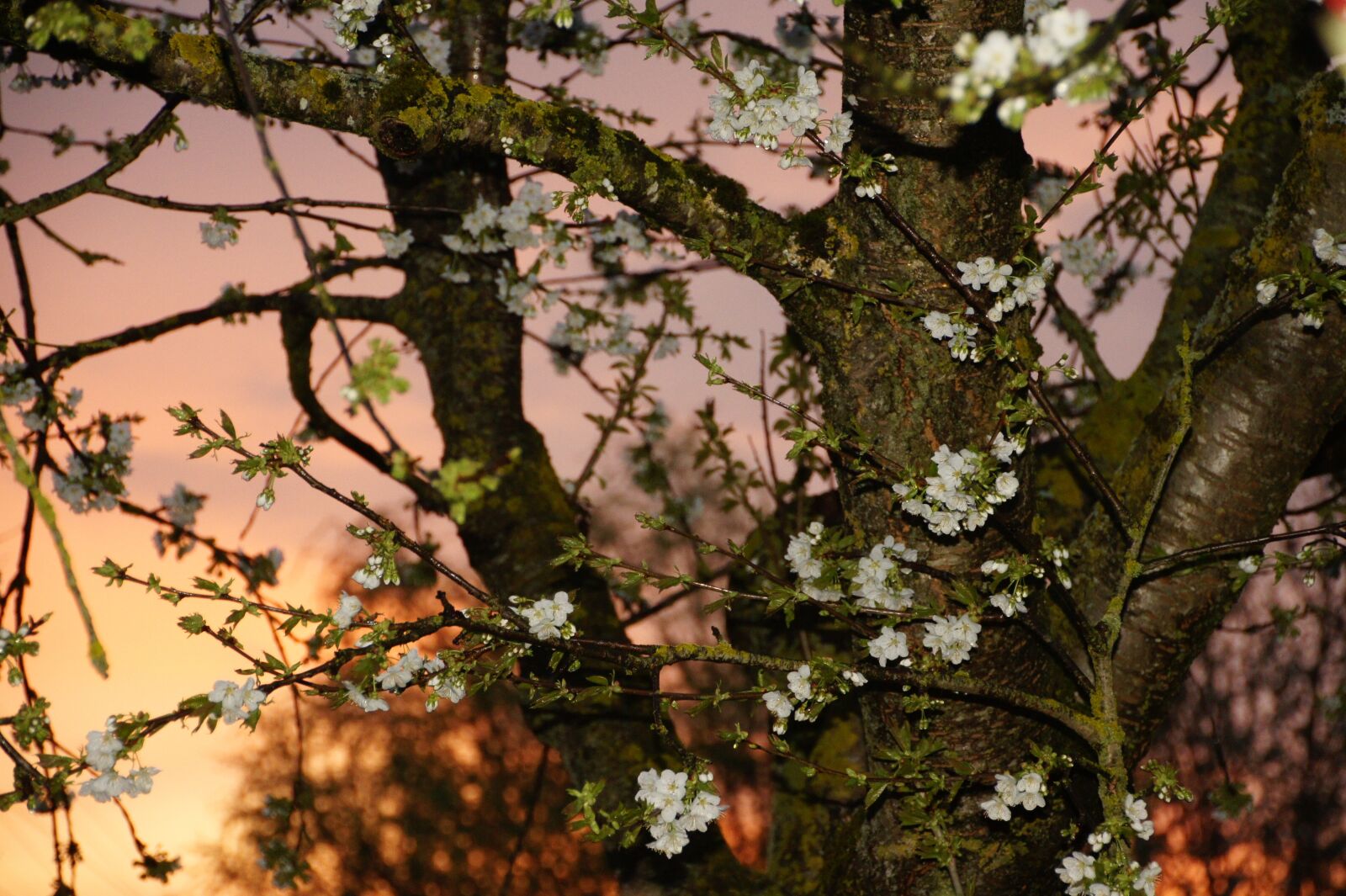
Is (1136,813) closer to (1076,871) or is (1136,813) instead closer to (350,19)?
(1076,871)

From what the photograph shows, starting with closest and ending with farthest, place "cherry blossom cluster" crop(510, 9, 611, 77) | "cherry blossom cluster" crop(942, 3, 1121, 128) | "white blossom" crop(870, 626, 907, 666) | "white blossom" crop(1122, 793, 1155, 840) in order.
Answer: "cherry blossom cluster" crop(942, 3, 1121, 128)
"white blossom" crop(1122, 793, 1155, 840)
"white blossom" crop(870, 626, 907, 666)
"cherry blossom cluster" crop(510, 9, 611, 77)

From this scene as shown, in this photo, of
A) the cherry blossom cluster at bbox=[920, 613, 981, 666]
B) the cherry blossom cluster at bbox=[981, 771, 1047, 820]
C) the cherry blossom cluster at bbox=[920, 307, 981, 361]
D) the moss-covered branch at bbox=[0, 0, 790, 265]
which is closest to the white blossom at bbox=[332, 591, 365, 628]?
the moss-covered branch at bbox=[0, 0, 790, 265]

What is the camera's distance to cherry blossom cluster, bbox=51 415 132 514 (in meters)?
4.32

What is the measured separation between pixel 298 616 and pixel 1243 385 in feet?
8.13

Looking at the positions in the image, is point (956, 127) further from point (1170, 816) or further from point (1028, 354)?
point (1170, 816)

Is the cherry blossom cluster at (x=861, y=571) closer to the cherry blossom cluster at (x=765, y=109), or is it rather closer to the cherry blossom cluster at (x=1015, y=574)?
the cherry blossom cluster at (x=1015, y=574)

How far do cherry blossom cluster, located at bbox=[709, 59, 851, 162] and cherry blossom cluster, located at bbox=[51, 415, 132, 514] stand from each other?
328cm

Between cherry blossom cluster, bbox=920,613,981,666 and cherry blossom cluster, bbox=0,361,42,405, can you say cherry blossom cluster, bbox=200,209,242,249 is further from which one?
cherry blossom cluster, bbox=920,613,981,666

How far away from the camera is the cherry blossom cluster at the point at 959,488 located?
7.76 ft

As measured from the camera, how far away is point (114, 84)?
3588 millimetres

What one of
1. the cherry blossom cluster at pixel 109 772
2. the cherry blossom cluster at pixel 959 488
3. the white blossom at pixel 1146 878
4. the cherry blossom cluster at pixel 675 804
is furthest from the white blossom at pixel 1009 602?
the cherry blossom cluster at pixel 109 772

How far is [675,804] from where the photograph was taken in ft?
7.52

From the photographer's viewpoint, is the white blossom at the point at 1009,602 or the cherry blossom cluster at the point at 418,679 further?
the white blossom at the point at 1009,602

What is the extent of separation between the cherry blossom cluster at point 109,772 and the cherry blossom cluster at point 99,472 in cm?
242
